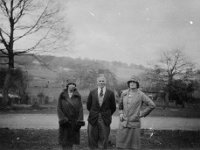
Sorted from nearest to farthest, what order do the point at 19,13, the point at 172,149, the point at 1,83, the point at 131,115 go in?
the point at 131,115
the point at 172,149
the point at 19,13
the point at 1,83

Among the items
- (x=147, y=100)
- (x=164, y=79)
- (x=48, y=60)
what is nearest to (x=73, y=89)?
(x=147, y=100)

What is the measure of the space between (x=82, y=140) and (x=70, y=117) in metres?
2.89

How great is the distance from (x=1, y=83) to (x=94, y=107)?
101 feet

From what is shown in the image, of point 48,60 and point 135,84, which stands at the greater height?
point 48,60

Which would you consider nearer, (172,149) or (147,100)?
(147,100)

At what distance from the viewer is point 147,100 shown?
19.4 ft

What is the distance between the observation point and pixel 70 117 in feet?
21.0

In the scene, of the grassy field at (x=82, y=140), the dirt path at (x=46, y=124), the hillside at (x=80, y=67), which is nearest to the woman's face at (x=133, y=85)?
the grassy field at (x=82, y=140)

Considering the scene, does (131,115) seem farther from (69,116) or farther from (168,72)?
(168,72)

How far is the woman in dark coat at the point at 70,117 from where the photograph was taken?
6.39 meters

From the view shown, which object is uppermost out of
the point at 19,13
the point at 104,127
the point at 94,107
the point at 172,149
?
the point at 19,13

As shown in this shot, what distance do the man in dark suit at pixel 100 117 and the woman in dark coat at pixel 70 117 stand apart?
0.92ft

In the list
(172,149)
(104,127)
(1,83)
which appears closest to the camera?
(104,127)

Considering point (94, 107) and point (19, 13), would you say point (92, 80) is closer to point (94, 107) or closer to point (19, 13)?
point (19, 13)
